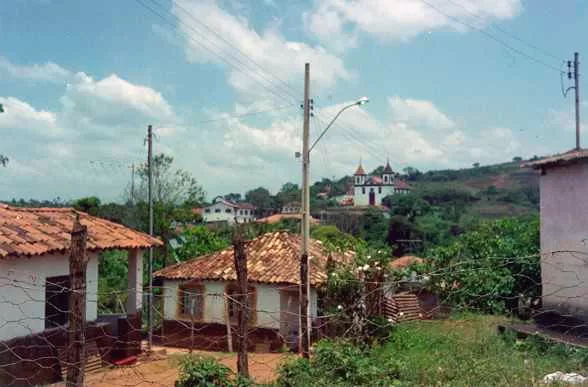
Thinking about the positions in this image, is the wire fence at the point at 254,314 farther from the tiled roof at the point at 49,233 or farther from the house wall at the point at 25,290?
the tiled roof at the point at 49,233

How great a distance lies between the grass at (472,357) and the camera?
6929 mm

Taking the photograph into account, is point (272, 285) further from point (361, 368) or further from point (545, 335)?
point (361, 368)

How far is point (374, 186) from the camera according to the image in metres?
91.4

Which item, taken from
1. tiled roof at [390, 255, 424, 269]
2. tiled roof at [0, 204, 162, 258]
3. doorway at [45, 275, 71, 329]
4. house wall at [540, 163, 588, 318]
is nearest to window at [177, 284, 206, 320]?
tiled roof at [0, 204, 162, 258]

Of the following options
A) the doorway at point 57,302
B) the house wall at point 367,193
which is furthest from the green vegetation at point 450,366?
the house wall at point 367,193

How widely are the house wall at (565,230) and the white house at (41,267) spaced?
9.00 meters

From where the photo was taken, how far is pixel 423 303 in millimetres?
22484

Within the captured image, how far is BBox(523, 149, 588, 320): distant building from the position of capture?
12.4m

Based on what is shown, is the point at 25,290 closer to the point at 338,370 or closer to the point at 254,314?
the point at 338,370

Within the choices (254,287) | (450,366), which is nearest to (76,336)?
(450,366)

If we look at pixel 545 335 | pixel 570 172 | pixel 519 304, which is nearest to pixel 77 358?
pixel 545 335

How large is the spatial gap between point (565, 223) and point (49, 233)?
441 inches

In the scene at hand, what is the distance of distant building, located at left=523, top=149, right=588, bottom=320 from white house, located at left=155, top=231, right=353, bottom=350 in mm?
6887

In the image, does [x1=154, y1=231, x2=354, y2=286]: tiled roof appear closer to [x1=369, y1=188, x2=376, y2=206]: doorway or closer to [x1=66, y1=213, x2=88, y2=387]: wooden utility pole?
[x1=66, y1=213, x2=88, y2=387]: wooden utility pole
